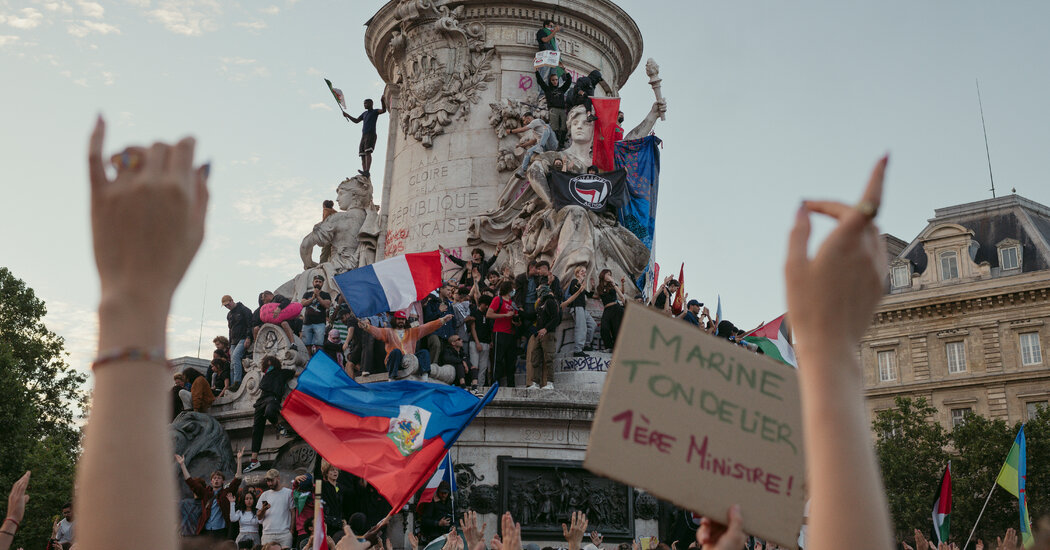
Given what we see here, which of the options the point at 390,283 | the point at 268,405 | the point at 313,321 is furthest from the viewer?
the point at 313,321

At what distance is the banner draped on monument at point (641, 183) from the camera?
1861 cm

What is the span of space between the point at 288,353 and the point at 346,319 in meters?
1.46

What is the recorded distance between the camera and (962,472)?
1342 inches

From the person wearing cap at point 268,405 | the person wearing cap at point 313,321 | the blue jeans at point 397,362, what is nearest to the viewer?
the blue jeans at point 397,362

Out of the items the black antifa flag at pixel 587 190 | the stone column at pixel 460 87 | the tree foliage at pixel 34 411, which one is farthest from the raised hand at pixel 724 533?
the tree foliage at pixel 34 411

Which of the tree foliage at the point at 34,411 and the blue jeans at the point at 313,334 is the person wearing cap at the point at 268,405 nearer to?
the blue jeans at the point at 313,334

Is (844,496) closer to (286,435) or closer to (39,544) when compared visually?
(286,435)

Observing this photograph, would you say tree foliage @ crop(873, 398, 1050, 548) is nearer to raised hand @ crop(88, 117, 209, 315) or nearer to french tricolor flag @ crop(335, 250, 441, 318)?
french tricolor flag @ crop(335, 250, 441, 318)

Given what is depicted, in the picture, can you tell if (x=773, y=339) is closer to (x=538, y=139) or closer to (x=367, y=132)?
(x=538, y=139)

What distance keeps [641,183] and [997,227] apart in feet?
114

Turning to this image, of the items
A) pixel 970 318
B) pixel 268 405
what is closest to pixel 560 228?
pixel 268 405

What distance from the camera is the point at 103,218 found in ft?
5.72

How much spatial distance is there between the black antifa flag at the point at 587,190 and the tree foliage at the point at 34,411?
20.7 metres

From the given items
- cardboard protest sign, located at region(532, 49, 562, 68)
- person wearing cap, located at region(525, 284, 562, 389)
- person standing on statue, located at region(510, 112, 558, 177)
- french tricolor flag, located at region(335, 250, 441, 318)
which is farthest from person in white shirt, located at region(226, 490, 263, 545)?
cardboard protest sign, located at region(532, 49, 562, 68)
